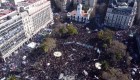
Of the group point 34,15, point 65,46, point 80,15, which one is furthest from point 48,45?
point 80,15

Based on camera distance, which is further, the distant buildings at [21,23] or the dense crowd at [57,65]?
the distant buildings at [21,23]

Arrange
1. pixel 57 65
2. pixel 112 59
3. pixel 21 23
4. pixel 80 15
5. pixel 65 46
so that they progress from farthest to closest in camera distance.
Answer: pixel 80 15 < pixel 65 46 < pixel 21 23 < pixel 112 59 < pixel 57 65

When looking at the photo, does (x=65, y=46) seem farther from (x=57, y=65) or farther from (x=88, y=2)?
(x=88, y=2)

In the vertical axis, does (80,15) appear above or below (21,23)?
below

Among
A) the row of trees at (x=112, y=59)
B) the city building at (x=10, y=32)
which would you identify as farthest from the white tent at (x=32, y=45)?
the row of trees at (x=112, y=59)

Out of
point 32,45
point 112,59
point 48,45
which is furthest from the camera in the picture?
point 32,45

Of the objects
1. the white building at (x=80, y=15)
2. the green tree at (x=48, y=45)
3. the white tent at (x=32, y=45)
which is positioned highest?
the white building at (x=80, y=15)

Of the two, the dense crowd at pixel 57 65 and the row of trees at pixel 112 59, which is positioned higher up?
the row of trees at pixel 112 59

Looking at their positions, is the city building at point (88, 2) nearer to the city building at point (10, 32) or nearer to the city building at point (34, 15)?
the city building at point (34, 15)

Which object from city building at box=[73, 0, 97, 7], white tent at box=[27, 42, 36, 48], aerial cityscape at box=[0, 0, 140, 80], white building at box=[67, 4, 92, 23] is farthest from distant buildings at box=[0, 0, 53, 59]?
city building at box=[73, 0, 97, 7]
